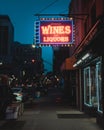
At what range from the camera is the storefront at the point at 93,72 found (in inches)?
639

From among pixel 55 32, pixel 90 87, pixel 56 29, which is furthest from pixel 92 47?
pixel 55 32

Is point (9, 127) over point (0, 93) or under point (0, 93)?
under

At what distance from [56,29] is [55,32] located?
0.30 metres

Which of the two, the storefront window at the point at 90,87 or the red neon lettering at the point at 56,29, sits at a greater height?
the red neon lettering at the point at 56,29

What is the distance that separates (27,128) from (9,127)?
39.4 inches

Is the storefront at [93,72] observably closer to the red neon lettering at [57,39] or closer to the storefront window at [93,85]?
the storefront window at [93,85]

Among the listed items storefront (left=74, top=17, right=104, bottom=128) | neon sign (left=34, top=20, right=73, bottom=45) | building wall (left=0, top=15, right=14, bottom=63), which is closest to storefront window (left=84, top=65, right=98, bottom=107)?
storefront (left=74, top=17, right=104, bottom=128)

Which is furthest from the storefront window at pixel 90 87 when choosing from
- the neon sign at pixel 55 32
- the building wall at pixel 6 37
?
the building wall at pixel 6 37

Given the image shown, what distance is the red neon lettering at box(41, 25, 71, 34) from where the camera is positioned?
2556 cm

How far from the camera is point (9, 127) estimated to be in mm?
17297

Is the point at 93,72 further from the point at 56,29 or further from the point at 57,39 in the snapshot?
the point at 56,29

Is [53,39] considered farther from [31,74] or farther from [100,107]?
[31,74]

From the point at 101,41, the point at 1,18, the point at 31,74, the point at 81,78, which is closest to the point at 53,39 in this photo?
the point at 81,78

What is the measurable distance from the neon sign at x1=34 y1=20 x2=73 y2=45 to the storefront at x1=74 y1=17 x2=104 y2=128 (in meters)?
1.58
